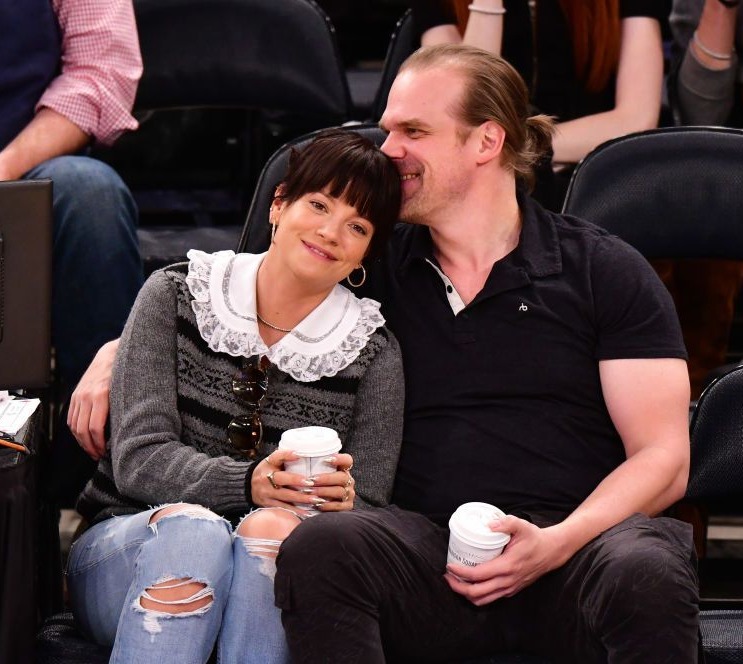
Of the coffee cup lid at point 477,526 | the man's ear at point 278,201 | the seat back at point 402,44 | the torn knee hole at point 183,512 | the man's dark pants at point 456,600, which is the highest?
the man's ear at point 278,201

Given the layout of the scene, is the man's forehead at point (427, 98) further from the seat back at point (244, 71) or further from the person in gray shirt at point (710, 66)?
the person in gray shirt at point (710, 66)

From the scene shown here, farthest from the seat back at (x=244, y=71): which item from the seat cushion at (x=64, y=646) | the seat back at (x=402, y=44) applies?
the seat cushion at (x=64, y=646)

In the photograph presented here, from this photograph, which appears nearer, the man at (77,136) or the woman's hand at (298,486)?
the woman's hand at (298,486)

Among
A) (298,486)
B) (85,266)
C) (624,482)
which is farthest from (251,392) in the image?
(85,266)

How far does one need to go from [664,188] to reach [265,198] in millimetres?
744

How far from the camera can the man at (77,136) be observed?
253 centimetres

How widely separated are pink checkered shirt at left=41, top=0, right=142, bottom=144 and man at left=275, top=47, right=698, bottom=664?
2.70 feet

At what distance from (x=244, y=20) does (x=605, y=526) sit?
5.42 ft

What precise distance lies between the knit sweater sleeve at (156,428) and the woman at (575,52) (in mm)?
1158

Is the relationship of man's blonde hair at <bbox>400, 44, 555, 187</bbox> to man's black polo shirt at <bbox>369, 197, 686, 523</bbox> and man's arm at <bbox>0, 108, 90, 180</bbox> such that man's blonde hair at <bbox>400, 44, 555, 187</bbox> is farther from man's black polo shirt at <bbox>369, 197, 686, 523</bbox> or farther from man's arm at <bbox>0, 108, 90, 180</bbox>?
man's arm at <bbox>0, 108, 90, 180</bbox>

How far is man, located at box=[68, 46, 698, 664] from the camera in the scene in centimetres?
170

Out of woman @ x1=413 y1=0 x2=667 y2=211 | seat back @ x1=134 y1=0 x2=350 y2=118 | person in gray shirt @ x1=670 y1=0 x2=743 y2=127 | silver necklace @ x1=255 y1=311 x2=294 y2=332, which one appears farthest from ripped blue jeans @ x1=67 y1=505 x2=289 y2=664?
person in gray shirt @ x1=670 y1=0 x2=743 y2=127

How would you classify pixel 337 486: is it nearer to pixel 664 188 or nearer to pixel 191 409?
pixel 191 409

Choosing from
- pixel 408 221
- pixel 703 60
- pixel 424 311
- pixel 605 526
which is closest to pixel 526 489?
pixel 605 526
